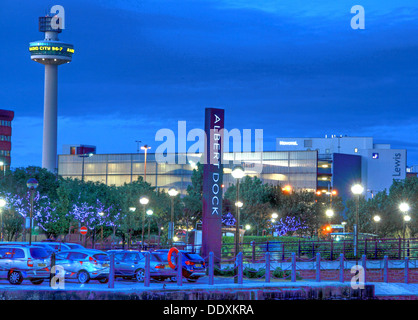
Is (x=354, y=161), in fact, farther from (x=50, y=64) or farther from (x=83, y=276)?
(x=83, y=276)

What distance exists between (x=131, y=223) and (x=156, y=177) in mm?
53203

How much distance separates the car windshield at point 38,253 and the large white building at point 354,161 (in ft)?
354

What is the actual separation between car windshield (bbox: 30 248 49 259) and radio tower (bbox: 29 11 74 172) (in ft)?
396

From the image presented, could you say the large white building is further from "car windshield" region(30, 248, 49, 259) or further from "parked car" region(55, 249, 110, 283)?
"car windshield" region(30, 248, 49, 259)

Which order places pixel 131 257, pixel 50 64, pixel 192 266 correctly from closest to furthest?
pixel 131 257 → pixel 192 266 → pixel 50 64

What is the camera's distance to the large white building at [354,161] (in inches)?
5659

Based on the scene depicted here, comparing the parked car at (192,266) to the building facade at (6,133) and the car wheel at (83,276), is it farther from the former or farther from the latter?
the building facade at (6,133)

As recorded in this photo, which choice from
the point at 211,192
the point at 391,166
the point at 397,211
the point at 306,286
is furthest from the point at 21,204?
the point at 391,166

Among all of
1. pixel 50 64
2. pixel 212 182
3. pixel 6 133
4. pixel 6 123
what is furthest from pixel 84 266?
pixel 6 123

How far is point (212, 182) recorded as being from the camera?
134ft

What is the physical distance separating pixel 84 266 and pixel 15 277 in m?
3.19
